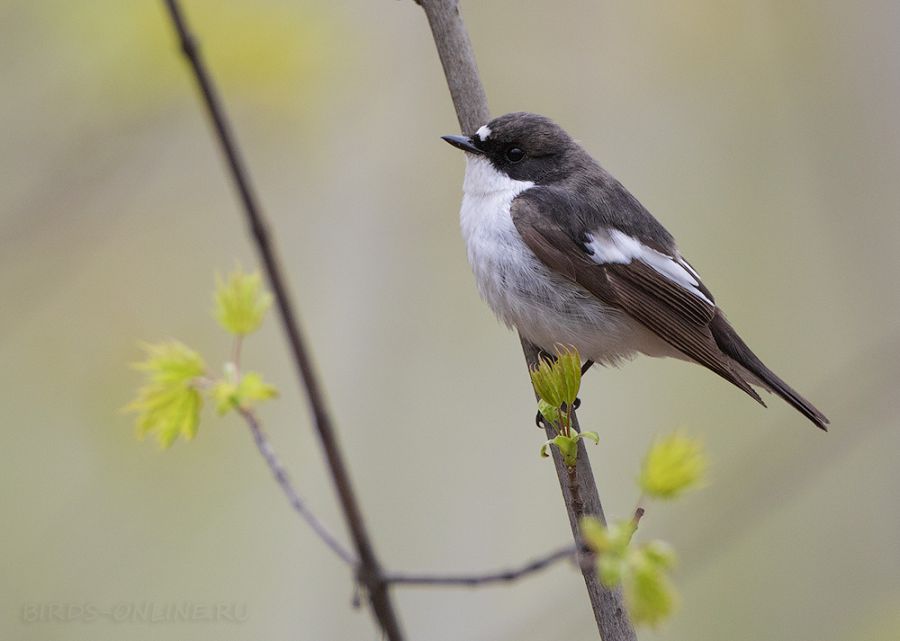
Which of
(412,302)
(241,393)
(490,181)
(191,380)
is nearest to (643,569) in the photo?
(241,393)

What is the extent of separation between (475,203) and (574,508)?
1.84 m

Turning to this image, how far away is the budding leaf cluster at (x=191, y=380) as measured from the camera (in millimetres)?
1483

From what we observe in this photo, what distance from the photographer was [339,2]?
393cm

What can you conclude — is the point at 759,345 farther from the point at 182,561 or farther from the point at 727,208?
the point at 182,561

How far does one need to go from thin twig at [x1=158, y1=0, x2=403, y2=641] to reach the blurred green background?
4.74ft

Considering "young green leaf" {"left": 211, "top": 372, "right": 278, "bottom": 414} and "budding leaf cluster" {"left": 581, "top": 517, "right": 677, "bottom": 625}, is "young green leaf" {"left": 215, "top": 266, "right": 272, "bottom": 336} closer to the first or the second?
"young green leaf" {"left": 211, "top": 372, "right": 278, "bottom": 414}

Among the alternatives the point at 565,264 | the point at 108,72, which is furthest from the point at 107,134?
the point at 565,264

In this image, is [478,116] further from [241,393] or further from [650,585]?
[650,585]

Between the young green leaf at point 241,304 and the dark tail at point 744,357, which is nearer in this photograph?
the young green leaf at point 241,304

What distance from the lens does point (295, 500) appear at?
1.34 metres

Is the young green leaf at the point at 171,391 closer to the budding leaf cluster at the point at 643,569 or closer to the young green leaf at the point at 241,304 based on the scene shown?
the young green leaf at the point at 241,304

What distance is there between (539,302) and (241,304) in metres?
1.49

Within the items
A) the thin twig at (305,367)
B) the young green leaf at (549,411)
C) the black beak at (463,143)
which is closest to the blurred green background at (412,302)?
the black beak at (463,143)

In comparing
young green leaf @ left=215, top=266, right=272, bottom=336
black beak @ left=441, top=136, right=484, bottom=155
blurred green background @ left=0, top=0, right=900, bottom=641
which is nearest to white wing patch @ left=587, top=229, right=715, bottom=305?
black beak @ left=441, top=136, right=484, bottom=155
